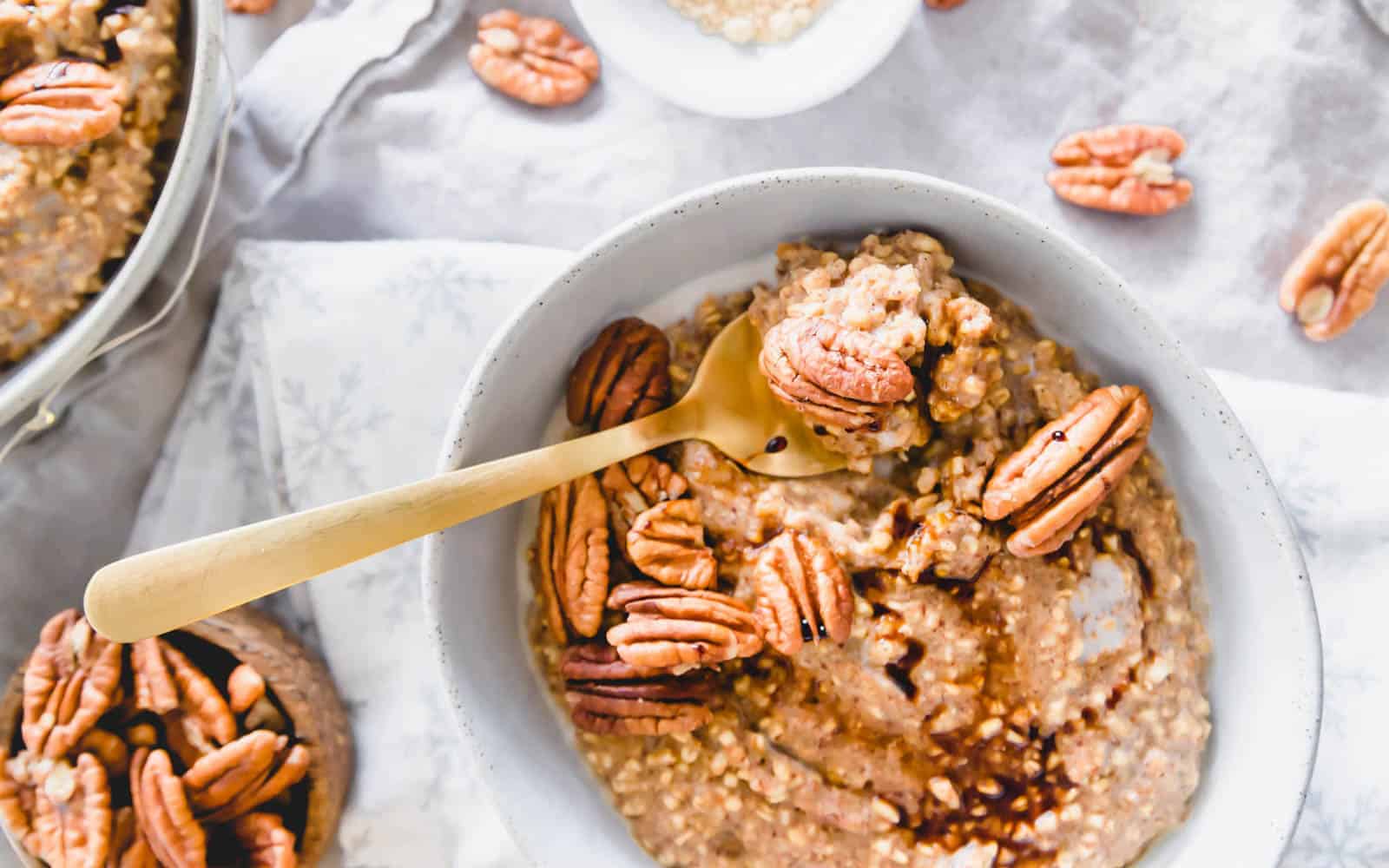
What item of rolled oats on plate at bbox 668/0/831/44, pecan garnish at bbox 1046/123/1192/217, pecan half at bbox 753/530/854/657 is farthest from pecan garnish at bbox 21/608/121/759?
pecan garnish at bbox 1046/123/1192/217

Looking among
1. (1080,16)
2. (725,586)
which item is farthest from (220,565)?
(1080,16)

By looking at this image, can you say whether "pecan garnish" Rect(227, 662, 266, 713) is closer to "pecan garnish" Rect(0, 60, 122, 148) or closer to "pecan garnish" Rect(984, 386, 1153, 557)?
"pecan garnish" Rect(0, 60, 122, 148)

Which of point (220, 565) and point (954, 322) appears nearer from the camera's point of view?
point (220, 565)

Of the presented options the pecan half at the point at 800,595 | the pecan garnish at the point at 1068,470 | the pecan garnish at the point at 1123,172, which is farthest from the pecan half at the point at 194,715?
the pecan garnish at the point at 1123,172

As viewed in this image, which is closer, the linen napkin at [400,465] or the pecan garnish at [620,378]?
the pecan garnish at [620,378]

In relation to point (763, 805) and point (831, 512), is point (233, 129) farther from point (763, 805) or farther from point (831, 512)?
point (763, 805)

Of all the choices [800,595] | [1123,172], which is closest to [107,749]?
[800,595]

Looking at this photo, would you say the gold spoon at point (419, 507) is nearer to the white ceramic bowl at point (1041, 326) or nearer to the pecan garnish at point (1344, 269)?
the white ceramic bowl at point (1041, 326)
